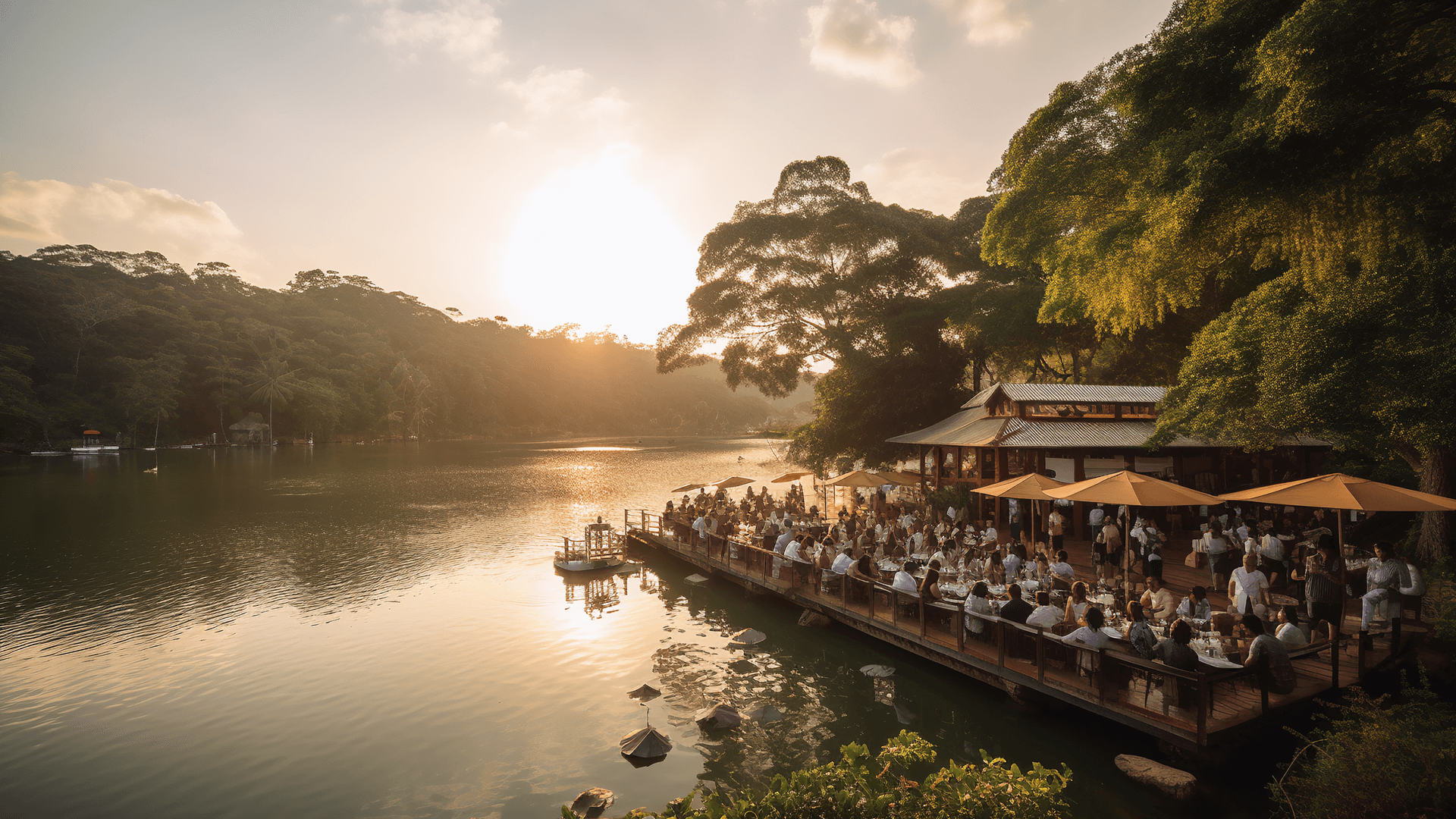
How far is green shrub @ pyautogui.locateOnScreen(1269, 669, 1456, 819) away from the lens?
16.5 ft

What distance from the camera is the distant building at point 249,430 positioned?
97.7 meters

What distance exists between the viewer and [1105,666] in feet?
31.4

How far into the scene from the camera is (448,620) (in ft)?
65.4

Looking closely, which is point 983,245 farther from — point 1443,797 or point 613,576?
point 1443,797

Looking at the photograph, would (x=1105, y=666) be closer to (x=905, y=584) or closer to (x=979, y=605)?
(x=979, y=605)

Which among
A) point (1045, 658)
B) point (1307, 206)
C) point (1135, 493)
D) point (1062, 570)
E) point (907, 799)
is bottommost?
point (1045, 658)

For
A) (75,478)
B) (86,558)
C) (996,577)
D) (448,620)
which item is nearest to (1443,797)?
(996,577)

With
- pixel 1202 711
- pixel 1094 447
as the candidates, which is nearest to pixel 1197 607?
pixel 1202 711

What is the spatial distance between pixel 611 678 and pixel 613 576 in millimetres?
10277

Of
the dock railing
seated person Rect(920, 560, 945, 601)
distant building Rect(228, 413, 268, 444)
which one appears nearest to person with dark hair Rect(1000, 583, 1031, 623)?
the dock railing

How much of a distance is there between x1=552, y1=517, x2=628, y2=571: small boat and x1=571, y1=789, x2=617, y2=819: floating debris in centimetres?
1611

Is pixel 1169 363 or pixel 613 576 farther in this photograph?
pixel 1169 363

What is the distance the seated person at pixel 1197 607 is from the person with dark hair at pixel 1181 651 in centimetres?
147

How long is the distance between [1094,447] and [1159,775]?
12867mm
